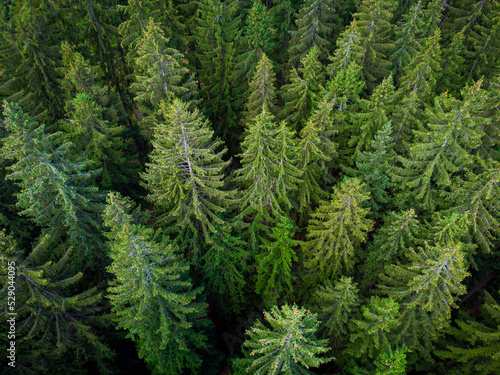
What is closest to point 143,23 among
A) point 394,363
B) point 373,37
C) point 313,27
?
point 313,27

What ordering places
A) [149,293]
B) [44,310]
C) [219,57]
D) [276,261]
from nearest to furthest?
[149,293], [44,310], [276,261], [219,57]

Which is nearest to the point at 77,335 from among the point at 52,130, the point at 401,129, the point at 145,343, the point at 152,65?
the point at 145,343

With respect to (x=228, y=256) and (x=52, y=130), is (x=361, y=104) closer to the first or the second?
(x=228, y=256)

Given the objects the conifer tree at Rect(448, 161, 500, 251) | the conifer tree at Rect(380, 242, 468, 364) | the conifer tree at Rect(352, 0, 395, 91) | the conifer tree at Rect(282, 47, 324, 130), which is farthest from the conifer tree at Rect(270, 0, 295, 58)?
the conifer tree at Rect(380, 242, 468, 364)

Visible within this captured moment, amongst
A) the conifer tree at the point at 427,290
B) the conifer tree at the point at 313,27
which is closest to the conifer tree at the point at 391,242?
the conifer tree at the point at 427,290

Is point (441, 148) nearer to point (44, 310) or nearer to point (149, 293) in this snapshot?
point (149, 293)

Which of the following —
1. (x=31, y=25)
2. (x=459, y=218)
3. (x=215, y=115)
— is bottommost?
(x=459, y=218)

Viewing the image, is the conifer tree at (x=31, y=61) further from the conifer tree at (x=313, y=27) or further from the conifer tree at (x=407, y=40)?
the conifer tree at (x=407, y=40)
